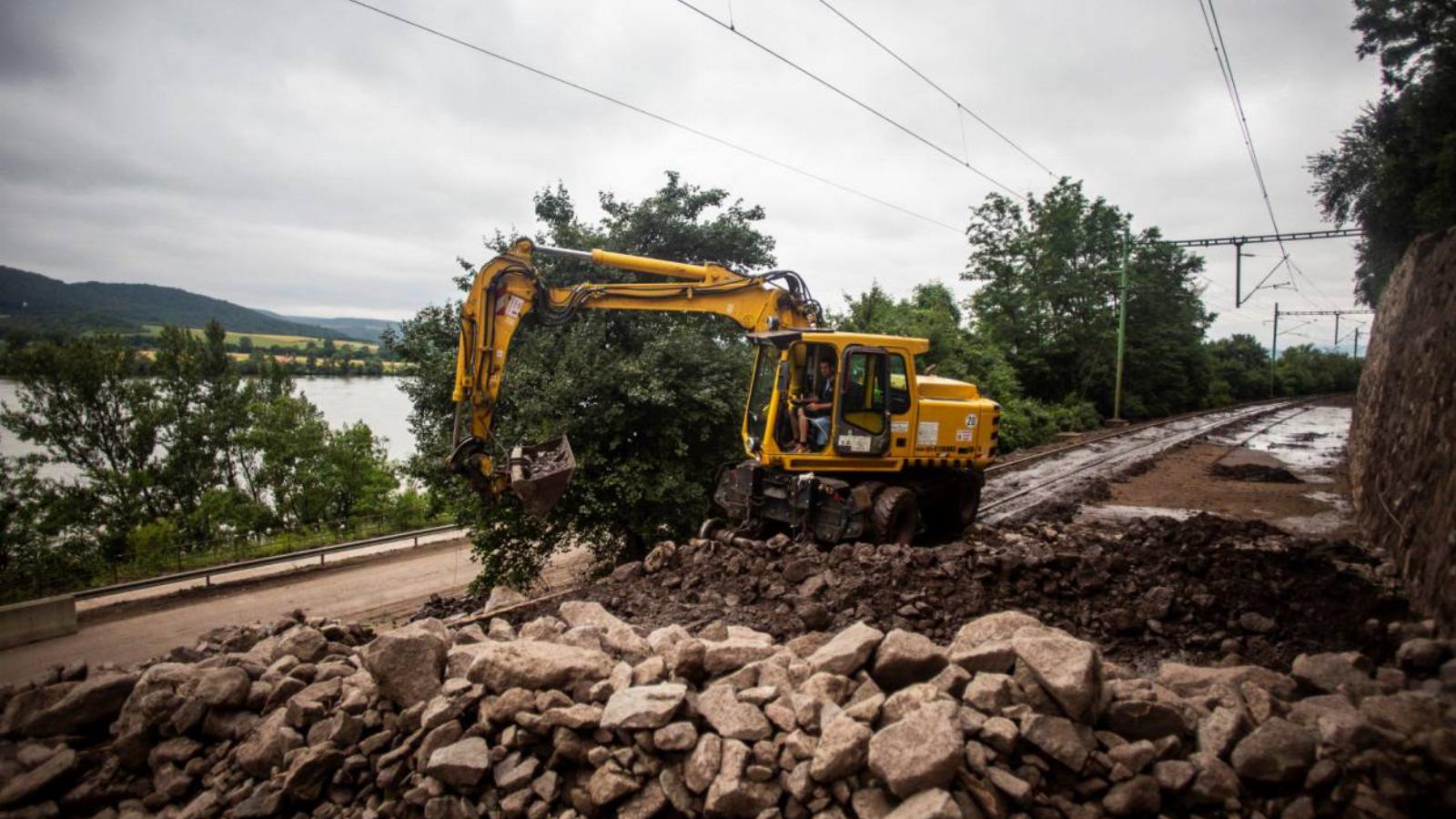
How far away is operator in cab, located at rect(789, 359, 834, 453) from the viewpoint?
8656mm

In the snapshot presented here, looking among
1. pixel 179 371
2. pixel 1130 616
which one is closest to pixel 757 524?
pixel 1130 616

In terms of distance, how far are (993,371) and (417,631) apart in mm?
23585

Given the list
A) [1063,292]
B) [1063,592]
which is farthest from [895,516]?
[1063,292]

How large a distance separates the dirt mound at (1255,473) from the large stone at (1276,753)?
1395 cm

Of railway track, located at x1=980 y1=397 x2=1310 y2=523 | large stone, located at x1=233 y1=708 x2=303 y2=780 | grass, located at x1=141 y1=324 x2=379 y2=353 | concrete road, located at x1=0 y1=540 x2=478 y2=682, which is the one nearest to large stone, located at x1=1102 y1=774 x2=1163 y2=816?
large stone, located at x1=233 y1=708 x2=303 y2=780

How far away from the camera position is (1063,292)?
30.4 metres

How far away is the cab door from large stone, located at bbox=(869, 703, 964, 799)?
545cm

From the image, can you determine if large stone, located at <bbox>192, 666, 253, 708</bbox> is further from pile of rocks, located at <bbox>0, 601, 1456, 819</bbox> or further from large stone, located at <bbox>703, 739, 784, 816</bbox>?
large stone, located at <bbox>703, 739, 784, 816</bbox>

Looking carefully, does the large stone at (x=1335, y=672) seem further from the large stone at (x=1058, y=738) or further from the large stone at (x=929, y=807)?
the large stone at (x=929, y=807)

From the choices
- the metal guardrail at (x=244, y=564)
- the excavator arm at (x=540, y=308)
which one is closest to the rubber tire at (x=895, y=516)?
the excavator arm at (x=540, y=308)

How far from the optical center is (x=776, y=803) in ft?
11.2

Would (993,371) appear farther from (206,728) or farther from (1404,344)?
(206,728)

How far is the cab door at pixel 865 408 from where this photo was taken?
28.5 ft

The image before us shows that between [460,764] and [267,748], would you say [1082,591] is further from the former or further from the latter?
[267,748]
